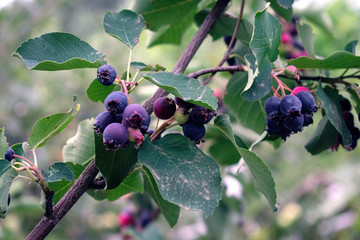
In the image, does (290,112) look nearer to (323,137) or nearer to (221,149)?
(323,137)

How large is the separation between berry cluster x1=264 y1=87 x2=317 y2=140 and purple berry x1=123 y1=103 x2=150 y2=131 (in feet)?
Result: 1.07

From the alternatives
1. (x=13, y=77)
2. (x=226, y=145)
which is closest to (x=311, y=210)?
(x=226, y=145)

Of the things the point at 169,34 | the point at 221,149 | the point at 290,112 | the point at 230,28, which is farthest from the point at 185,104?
the point at 221,149

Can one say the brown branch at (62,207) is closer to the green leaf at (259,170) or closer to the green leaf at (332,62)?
the green leaf at (259,170)

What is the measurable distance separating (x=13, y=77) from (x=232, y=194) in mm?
4129

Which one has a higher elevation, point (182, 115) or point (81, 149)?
point (182, 115)

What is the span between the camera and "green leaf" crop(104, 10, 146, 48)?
1.00 m

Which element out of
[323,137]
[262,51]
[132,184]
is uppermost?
[262,51]

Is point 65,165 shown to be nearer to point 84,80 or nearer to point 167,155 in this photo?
point 167,155

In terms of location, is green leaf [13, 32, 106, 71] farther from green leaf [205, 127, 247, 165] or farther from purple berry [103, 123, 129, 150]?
green leaf [205, 127, 247, 165]

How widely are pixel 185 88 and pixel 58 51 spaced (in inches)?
12.9

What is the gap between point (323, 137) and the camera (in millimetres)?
1073

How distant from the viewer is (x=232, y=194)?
210 cm

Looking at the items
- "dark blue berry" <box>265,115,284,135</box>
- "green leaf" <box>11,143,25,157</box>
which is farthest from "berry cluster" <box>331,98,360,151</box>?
"green leaf" <box>11,143,25,157</box>
